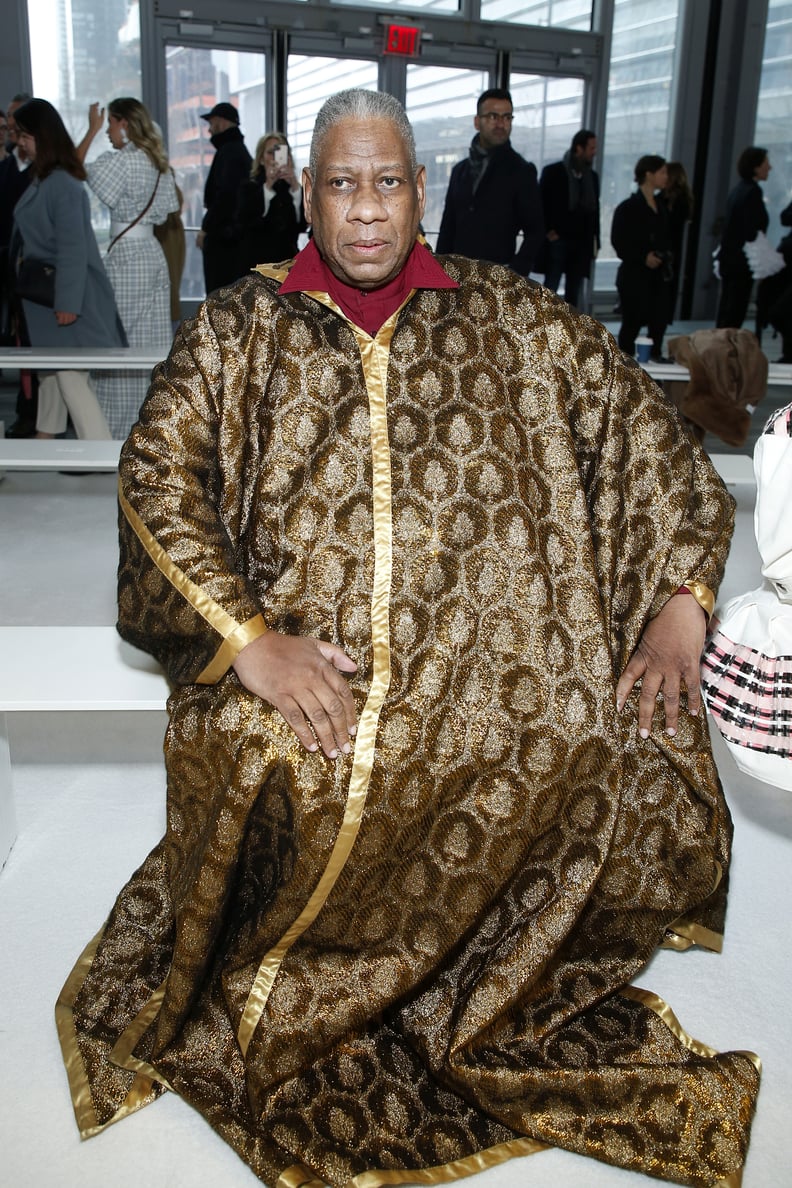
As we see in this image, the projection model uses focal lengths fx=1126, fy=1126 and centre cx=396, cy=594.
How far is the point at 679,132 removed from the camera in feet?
40.1

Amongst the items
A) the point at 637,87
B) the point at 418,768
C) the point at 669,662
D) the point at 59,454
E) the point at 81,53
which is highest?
the point at 637,87

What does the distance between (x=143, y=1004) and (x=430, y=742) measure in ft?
2.07

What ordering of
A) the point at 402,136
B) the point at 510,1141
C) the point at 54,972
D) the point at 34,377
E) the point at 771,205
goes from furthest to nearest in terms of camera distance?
the point at 771,205, the point at 34,377, the point at 54,972, the point at 402,136, the point at 510,1141

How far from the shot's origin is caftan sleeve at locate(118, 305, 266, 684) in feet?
5.32

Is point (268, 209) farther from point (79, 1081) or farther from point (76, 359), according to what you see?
point (79, 1081)

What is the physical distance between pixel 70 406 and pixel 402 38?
7.17m

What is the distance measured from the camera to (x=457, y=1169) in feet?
4.90

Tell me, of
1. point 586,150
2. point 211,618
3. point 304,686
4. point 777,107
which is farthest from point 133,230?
point 777,107

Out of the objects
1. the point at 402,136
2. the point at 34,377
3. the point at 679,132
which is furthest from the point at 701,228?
the point at 402,136

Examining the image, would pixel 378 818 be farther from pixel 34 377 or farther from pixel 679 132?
pixel 679 132

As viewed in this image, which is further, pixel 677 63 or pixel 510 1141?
pixel 677 63

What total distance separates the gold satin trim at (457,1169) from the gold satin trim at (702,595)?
83 cm

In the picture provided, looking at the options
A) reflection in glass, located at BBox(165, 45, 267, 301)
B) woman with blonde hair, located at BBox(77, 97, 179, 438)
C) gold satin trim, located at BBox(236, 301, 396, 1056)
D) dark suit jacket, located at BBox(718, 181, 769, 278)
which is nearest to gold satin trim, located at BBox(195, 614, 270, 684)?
gold satin trim, located at BBox(236, 301, 396, 1056)

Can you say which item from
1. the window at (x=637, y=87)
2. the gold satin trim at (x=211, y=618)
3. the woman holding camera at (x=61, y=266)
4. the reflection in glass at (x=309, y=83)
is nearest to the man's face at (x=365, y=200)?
the gold satin trim at (x=211, y=618)
